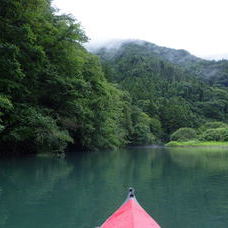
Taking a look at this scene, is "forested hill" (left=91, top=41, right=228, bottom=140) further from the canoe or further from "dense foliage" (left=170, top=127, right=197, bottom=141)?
the canoe

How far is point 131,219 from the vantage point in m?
4.92

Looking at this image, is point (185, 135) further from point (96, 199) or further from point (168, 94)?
point (96, 199)

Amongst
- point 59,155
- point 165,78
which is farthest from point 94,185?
point 165,78

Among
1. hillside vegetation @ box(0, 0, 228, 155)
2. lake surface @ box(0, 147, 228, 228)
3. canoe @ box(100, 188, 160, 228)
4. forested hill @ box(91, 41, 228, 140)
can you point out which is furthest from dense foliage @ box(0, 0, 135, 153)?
forested hill @ box(91, 41, 228, 140)

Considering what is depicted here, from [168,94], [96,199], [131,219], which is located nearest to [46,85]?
[96,199]

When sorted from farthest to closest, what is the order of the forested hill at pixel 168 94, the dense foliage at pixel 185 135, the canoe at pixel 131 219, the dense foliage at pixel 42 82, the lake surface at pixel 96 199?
the forested hill at pixel 168 94 < the dense foliage at pixel 185 135 < the dense foliage at pixel 42 82 < the lake surface at pixel 96 199 < the canoe at pixel 131 219

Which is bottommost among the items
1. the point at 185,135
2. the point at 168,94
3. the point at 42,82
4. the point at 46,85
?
the point at 185,135

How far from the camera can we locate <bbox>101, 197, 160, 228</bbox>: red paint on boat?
484 cm

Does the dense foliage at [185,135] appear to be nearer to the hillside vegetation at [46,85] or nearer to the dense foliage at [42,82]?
the hillside vegetation at [46,85]

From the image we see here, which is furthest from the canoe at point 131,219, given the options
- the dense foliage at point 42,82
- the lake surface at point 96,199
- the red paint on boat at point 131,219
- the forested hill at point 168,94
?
the forested hill at point 168,94

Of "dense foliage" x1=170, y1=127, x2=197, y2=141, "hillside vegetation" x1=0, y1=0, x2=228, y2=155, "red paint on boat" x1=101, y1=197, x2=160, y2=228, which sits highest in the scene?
"hillside vegetation" x1=0, y1=0, x2=228, y2=155

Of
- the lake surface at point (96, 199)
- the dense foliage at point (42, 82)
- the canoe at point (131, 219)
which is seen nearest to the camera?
the canoe at point (131, 219)

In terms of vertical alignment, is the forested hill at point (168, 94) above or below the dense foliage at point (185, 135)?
above

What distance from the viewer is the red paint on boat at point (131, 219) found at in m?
4.84
